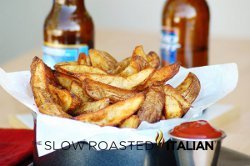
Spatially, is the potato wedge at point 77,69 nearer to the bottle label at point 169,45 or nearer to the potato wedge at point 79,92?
the potato wedge at point 79,92

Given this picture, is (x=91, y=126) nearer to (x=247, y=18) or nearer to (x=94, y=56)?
(x=94, y=56)

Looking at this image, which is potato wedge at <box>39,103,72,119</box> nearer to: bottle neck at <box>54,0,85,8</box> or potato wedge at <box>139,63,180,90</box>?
potato wedge at <box>139,63,180,90</box>

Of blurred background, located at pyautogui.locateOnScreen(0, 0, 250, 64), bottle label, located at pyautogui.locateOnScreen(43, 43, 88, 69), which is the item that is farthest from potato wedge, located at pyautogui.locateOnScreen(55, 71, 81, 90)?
blurred background, located at pyautogui.locateOnScreen(0, 0, 250, 64)

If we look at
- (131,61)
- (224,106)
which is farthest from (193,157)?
(224,106)

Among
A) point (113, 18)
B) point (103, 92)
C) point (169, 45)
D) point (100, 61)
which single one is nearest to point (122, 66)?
point (100, 61)

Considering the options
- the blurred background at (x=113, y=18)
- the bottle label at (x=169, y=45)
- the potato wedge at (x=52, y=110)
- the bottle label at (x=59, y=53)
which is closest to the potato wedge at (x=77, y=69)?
the potato wedge at (x=52, y=110)
